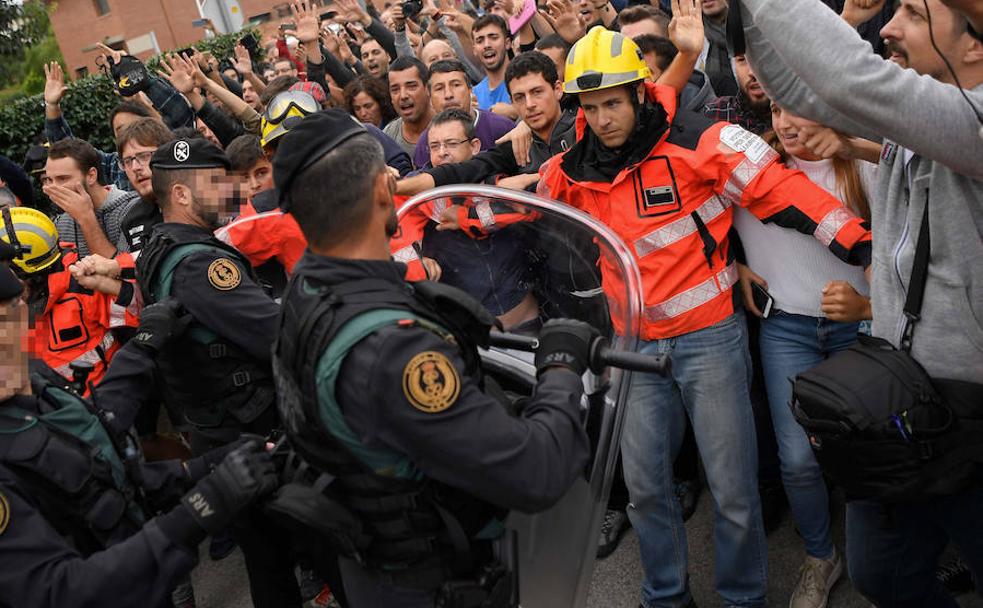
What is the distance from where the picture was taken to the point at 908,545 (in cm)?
221

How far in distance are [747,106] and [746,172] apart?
81 cm

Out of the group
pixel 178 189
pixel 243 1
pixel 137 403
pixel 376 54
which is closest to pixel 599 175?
pixel 178 189

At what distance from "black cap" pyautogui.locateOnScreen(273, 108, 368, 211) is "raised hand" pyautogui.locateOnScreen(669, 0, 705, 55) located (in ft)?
5.75

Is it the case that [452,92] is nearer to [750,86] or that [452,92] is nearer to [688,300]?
[750,86]

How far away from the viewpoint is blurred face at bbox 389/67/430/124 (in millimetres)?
5641

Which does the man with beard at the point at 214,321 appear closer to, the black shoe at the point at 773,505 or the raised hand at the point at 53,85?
the black shoe at the point at 773,505

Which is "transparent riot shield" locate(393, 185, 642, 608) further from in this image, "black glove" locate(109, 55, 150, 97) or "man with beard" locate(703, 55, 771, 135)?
"black glove" locate(109, 55, 150, 97)

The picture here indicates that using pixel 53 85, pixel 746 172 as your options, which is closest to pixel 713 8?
pixel 746 172

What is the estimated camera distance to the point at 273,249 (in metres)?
3.83

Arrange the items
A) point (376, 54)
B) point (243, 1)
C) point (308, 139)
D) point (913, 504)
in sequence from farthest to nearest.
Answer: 1. point (243, 1)
2. point (376, 54)
3. point (913, 504)
4. point (308, 139)

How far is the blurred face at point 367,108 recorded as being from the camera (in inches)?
263

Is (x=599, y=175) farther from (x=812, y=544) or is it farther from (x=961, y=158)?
(x=812, y=544)

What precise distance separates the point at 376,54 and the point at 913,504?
7.23 m

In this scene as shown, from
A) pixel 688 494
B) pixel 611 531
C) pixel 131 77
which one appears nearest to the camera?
pixel 611 531
